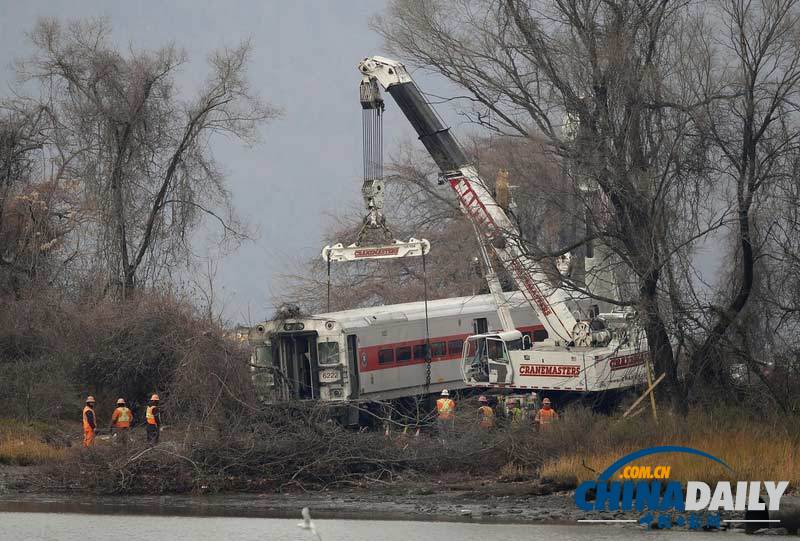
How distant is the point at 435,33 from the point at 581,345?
8369 millimetres

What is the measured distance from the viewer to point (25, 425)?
3334 centimetres

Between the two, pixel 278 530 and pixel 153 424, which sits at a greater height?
pixel 153 424

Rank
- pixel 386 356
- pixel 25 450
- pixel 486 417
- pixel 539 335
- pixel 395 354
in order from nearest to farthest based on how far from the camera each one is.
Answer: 1. pixel 486 417
2. pixel 25 450
3. pixel 386 356
4. pixel 395 354
5. pixel 539 335

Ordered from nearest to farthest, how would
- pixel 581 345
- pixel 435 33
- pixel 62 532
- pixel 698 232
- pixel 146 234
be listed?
pixel 62 532 → pixel 698 232 → pixel 435 33 → pixel 581 345 → pixel 146 234

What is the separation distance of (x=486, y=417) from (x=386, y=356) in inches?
240

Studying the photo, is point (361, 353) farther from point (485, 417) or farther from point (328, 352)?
point (485, 417)

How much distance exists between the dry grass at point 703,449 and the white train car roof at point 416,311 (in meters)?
7.42

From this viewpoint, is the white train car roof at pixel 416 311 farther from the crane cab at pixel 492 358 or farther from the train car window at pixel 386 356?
the crane cab at pixel 492 358

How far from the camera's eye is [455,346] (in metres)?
36.7

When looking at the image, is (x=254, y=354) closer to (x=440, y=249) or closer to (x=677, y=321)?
(x=677, y=321)

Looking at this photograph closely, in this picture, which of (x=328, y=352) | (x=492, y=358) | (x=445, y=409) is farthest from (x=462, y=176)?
(x=445, y=409)

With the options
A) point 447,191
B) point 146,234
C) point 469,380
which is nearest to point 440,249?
point 447,191

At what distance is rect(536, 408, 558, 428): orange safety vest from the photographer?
2852 centimetres

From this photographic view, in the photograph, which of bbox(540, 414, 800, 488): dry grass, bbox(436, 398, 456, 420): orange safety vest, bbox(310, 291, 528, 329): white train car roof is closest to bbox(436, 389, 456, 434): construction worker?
bbox(436, 398, 456, 420): orange safety vest
